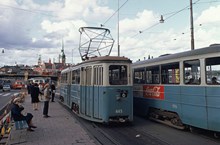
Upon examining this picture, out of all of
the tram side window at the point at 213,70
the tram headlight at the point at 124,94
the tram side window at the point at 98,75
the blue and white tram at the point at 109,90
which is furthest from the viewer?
the tram side window at the point at 98,75

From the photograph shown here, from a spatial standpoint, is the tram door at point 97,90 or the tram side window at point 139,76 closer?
the tram door at point 97,90

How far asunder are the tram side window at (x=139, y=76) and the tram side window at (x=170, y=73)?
2111mm

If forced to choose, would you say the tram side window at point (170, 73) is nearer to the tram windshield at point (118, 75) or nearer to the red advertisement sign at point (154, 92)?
the red advertisement sign at point (154, 92)

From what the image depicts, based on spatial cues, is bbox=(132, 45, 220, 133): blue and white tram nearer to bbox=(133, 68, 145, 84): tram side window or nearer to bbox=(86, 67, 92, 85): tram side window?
bbox=(133, 68, 145, 84): tram side window

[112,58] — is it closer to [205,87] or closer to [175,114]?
[175,114]

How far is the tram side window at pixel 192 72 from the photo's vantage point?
9.81 m

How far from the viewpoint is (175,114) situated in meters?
11.2

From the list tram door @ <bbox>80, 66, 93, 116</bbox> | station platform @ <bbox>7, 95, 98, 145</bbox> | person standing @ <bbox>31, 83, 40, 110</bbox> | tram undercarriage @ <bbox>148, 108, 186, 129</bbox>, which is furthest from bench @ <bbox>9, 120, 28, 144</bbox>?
person standing @ <bbox>31, 83, 40, 110</bbox>

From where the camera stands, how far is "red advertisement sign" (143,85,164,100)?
12109mm

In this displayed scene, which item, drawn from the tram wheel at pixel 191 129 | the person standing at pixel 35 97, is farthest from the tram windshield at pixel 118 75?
the person standing at pixel 35 97

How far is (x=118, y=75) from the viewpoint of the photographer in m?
12.3

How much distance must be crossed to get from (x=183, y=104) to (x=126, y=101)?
2.58 meters

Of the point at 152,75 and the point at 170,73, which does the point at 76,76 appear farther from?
the point at 170,73

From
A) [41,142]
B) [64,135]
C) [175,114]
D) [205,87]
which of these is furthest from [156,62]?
[41,142]
